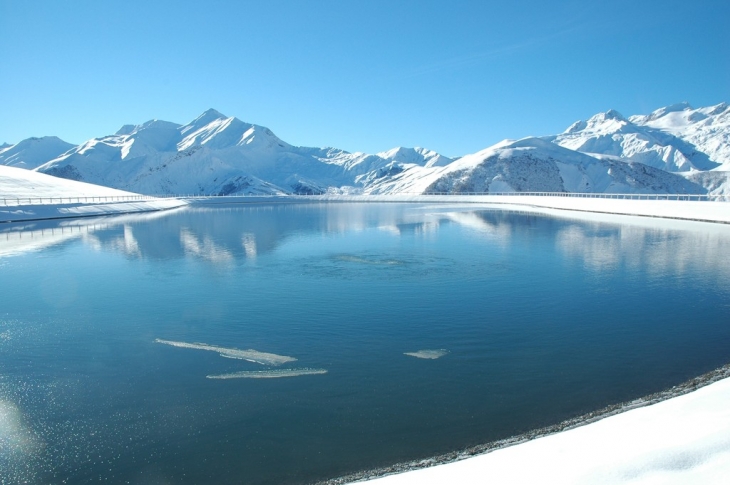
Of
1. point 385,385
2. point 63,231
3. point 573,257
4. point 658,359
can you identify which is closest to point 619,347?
point 658,359

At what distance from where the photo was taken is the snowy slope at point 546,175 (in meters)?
127

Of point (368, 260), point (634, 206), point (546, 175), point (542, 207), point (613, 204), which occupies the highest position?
point (546, 175)

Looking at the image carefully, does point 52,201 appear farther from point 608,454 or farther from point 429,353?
point 608,454

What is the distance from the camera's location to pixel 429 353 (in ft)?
35.0

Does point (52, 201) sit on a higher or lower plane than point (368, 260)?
higher

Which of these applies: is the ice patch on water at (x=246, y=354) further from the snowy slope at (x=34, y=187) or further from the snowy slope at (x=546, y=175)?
the snowy slope at (x=546, y=175)

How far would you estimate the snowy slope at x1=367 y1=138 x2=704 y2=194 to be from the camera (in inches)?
5002

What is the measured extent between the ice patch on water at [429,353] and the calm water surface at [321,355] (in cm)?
18

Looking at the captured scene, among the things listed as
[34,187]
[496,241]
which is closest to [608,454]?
[496,241]

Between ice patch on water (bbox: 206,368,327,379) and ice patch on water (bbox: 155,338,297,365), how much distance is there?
0.44m

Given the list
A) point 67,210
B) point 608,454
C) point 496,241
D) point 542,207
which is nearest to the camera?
point 608,454

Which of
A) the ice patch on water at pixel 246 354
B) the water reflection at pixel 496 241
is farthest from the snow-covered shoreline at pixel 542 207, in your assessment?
the ice patch on water at pixel 246 354

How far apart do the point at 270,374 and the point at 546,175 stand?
131025 mm

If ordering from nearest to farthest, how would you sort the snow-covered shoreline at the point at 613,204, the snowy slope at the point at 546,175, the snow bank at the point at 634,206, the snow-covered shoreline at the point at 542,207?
the snow bank at the point at 634,206, the snow-covered shoreline at the point at 613,204, the snow-covered shoreline at the point at 542,207, the snowy slope at the point at 546,175
